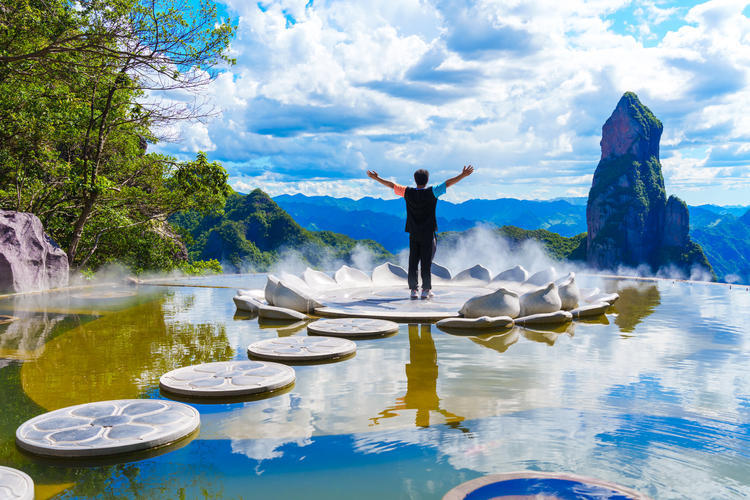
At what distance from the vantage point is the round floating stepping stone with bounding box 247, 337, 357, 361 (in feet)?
15.4

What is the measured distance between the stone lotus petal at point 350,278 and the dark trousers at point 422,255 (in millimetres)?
2043

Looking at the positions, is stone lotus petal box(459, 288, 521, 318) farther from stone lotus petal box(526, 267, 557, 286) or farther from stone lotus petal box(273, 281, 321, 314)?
stone lotus petal box(526, 267, 557, 286)

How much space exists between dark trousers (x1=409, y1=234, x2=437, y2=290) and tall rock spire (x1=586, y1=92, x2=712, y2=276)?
267 feet

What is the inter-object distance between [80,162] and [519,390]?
1186cm

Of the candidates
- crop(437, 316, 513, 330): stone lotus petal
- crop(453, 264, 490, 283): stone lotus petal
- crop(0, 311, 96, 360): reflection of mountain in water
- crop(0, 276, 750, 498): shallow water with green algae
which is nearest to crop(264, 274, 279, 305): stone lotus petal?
crop(0, 276, 750, 498): shallow water with green algae

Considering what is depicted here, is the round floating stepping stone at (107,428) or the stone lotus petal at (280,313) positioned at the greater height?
the stone lotus petal at (280,313)

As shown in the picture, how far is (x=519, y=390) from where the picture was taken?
3.81m

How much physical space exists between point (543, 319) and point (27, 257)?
9785mm

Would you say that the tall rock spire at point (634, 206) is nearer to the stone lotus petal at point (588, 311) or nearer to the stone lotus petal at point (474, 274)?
the stone lotus petal at point (474, 274)

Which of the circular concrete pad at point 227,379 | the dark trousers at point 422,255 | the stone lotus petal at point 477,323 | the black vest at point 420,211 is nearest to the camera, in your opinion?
the circular concrete pad at point 227,379

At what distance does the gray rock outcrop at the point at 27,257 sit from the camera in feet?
31.6

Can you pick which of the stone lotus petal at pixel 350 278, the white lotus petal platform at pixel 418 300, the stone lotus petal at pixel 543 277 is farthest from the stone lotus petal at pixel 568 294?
the stone lotus petal at pixel 350 278

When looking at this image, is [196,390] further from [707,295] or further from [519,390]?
[707,295]

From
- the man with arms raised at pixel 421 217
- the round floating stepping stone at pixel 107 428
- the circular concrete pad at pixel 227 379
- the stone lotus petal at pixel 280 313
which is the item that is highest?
the man with arms raised at pixel 421 217
